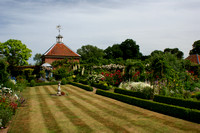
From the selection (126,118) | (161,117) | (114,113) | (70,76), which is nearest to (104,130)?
(126,118)

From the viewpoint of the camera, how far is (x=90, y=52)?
70.9 meters

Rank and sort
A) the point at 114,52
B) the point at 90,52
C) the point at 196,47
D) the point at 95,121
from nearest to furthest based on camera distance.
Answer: the point at 95,121, the point at 196,47, the point at 114,52, the point at 90,52

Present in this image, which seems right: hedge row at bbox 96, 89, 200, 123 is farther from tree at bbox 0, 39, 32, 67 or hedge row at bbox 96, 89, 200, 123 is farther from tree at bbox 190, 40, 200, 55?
tree at bbox 190, 40, 200, 55

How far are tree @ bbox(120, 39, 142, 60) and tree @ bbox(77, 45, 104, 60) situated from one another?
12003 millimetres

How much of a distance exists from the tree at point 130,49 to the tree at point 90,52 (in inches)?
473

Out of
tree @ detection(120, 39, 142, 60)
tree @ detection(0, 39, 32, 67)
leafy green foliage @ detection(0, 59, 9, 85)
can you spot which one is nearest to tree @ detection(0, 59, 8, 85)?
leafy green foliage @ detection(0, 59, 9, 85)

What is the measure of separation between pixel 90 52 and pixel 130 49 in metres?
18.0

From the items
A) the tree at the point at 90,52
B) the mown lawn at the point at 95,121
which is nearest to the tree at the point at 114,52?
the tree at the point at 90,52

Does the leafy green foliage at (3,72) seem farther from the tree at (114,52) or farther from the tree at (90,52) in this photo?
the tree at (90,52)

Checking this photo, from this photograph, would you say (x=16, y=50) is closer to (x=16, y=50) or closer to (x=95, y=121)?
(x=16, y=50)

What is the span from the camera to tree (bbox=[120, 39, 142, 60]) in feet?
193

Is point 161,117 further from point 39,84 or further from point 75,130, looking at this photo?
point 39,84

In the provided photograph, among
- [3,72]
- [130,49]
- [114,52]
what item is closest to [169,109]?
[3,72]

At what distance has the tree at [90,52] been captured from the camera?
70062 millimetres
